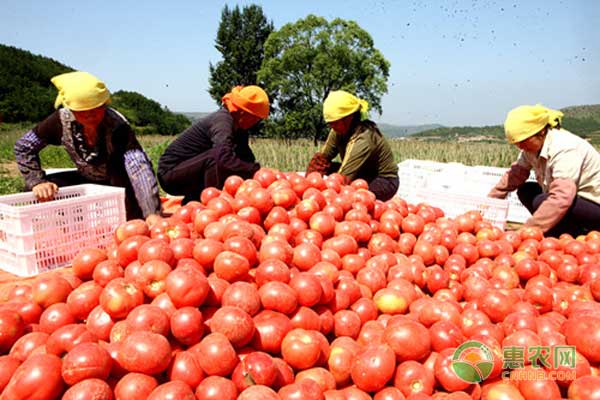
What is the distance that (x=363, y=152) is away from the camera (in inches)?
197

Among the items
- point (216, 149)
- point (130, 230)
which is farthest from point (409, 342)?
→ point (216, 149)

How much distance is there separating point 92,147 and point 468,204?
4321 mm

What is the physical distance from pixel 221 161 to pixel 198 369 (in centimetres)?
349

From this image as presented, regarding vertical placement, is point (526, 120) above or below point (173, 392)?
above

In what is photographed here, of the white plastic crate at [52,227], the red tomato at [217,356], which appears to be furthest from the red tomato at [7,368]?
the white plastic crate at [52,227]

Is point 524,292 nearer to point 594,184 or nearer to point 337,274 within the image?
point 337,274

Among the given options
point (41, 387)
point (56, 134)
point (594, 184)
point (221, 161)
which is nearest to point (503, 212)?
point (594, 184)

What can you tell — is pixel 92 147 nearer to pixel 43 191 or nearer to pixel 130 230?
pixel 43 191

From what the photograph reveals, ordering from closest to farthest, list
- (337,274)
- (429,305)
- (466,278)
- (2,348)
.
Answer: (2,348) < (429,305) < (337,274) < (466,278)

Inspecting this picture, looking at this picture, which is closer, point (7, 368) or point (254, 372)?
point (254, 372)

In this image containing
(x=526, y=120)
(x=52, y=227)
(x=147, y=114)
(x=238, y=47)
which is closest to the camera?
(x=52, y=227)

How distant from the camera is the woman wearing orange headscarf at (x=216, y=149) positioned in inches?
194

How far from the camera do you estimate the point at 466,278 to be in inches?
112

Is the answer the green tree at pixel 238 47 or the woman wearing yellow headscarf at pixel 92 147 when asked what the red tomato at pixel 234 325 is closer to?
the woman wearing yellow headscarf at pixel 92 147
